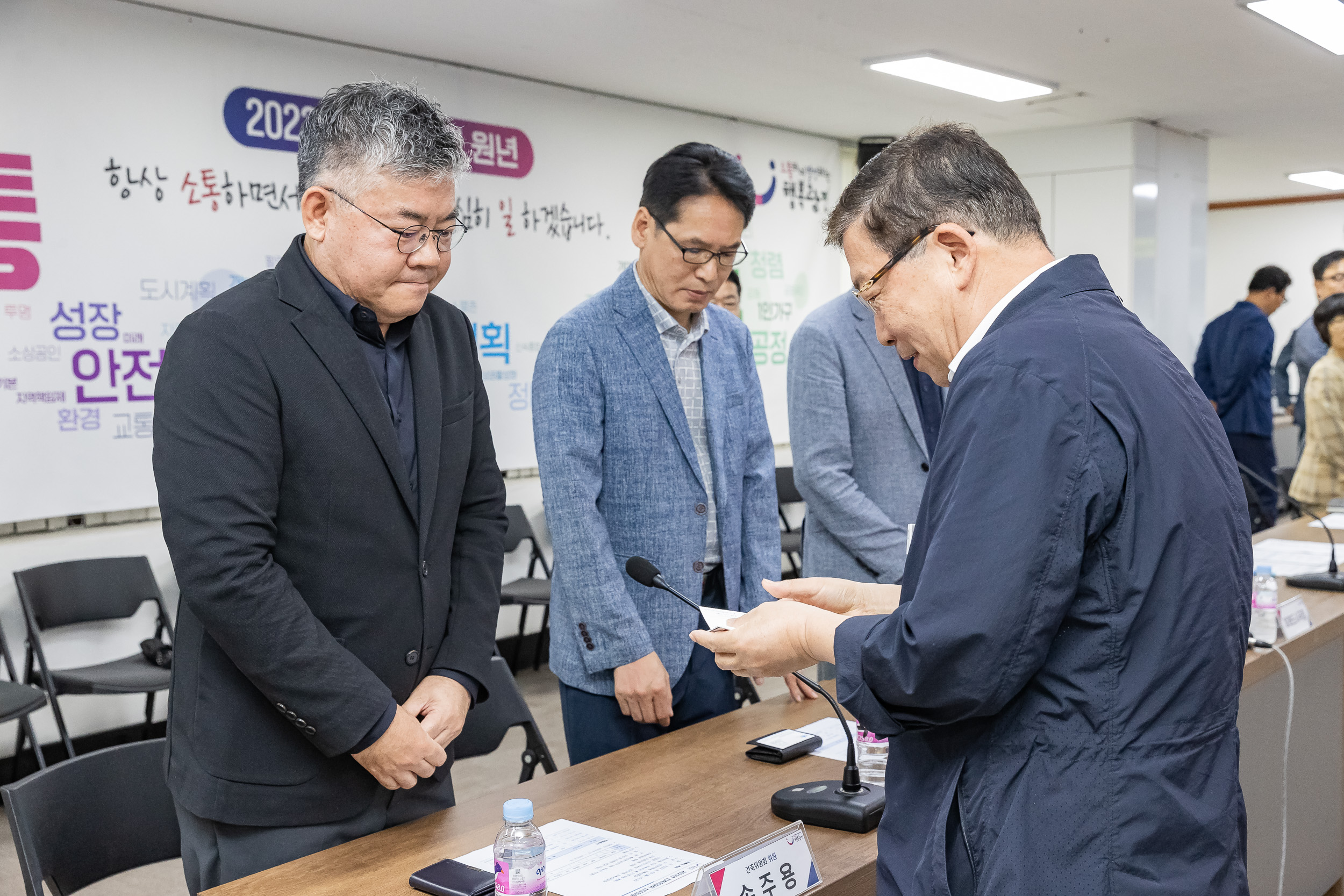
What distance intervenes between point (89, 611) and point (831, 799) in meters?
3.27

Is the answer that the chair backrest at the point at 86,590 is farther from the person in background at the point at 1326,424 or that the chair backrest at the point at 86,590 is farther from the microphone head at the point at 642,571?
the person in background at the point at 1326,424

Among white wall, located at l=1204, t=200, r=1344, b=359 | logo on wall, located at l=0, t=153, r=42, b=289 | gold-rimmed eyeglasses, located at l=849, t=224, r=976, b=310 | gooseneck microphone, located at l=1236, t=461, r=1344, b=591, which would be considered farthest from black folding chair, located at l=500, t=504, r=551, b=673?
white wall, located at l=1204, t=200, r=1344, b=359

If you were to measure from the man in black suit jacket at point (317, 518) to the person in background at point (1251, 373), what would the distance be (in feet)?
21.6

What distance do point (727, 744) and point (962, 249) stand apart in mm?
1065

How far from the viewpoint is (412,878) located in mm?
1385

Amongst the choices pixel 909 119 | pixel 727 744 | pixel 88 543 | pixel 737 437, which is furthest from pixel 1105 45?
pixel 88 543

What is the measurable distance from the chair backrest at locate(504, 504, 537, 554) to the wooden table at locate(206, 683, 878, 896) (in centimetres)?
339

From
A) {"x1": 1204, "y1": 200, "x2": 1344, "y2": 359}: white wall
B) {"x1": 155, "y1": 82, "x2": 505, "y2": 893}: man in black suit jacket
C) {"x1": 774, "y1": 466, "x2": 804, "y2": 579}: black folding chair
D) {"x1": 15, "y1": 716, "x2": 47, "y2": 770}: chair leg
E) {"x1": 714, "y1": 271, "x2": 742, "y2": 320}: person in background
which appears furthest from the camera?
{"x1": 1204, "y1": 200, "x2": 1344, "y2": 359}: white wall

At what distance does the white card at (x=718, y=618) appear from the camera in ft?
4.60

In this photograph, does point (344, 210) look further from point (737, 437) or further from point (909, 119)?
point (909, 119)

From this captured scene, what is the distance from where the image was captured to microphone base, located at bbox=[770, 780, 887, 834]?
1.54m

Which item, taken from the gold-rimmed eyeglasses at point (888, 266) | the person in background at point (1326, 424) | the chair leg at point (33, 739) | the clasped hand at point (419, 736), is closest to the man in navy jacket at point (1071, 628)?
the gold-rimmed eyeglasses at point (888, 266)

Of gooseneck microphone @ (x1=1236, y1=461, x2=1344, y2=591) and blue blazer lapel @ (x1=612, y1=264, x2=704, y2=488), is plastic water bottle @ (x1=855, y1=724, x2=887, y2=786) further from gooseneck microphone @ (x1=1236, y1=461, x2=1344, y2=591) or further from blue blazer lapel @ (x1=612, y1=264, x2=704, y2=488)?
gooseneck microphone @ (x1=1236, y1=461, x2=1344, y2=591)

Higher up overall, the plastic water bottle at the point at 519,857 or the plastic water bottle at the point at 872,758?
the plastic water bottle at the point at 519,857
